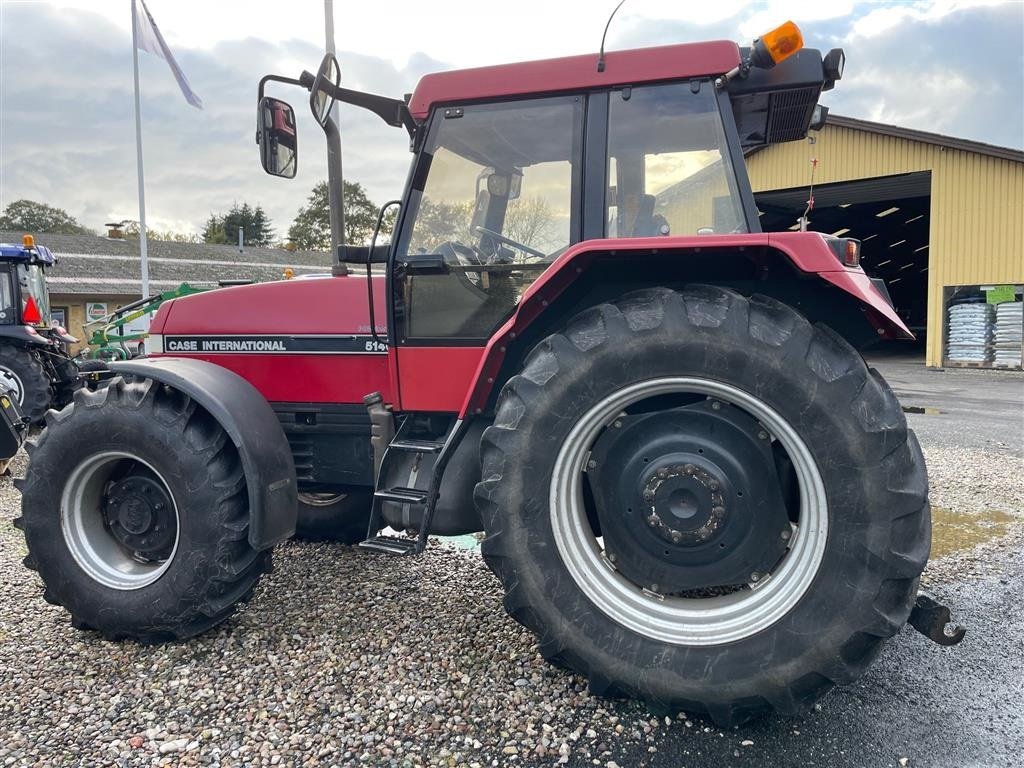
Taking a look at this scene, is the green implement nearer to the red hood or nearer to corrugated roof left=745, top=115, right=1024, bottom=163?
the red hood

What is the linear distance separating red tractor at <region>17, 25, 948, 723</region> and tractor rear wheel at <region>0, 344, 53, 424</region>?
22.1ft

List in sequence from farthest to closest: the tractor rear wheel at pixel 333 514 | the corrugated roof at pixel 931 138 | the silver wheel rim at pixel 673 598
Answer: the corrugated roof at pixel 931 138 → the tractor rear wheel at pixel 333 514 → the silver wheel rim at pixel 673 598

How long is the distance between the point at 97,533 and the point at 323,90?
216cm

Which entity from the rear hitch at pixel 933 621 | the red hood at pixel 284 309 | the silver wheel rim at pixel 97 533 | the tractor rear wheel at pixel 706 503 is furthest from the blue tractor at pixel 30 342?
the rear hitch at pixel 933 621

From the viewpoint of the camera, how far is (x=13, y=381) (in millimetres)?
8703

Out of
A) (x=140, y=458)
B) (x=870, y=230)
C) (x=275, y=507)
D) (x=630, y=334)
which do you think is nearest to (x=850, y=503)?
(x=630, y=334)

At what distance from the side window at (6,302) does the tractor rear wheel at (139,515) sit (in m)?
7.40

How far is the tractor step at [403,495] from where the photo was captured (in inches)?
111

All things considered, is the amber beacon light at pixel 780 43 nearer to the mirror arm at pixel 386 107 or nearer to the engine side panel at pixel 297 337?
the mirror arm at pixel 386 107

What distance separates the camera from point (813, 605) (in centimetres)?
216

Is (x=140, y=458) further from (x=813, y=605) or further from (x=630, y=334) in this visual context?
(x=813, y=605)

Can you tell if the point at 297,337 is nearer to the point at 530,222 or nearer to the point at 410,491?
the point at 410,491

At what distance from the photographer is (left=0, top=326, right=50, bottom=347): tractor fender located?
8891 millimetres

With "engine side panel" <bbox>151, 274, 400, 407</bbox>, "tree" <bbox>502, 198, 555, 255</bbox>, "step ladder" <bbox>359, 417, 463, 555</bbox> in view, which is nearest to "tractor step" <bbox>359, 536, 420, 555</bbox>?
"step ladder" <bbox>359, 417, 463, 555</bbox>
